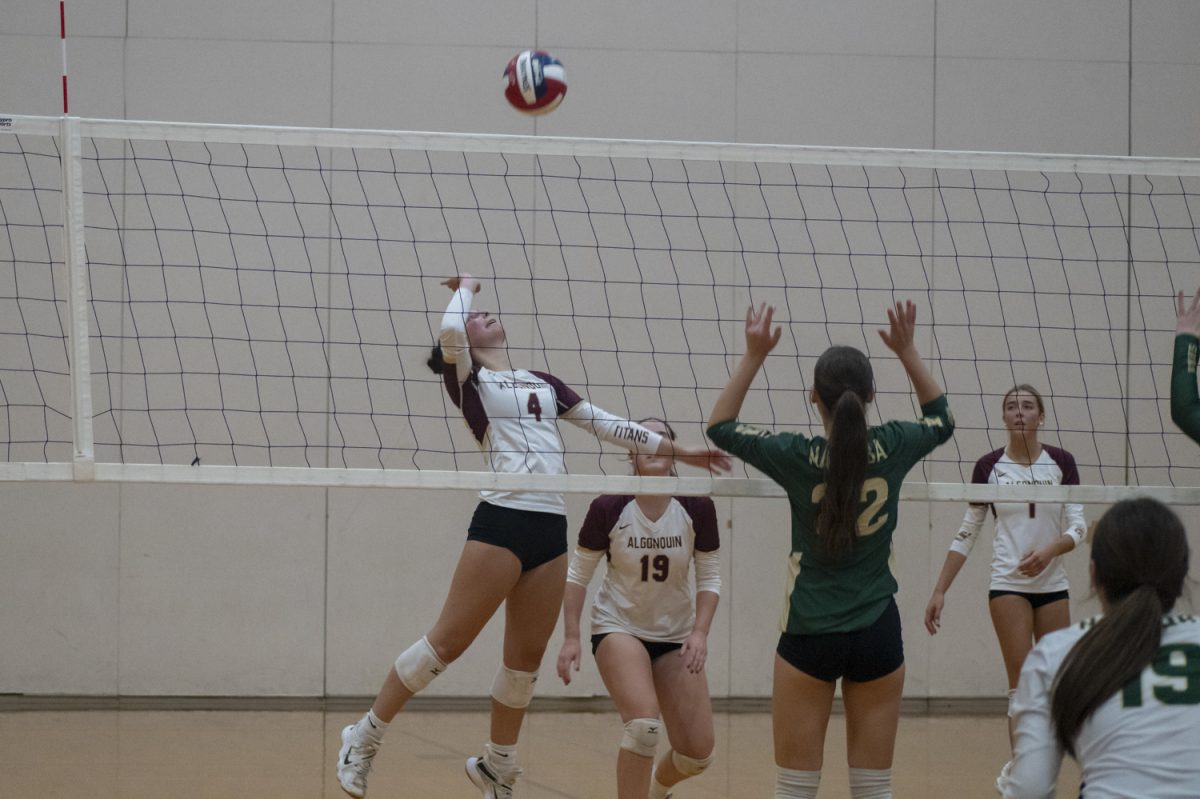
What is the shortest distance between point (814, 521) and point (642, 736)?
1.23 meters

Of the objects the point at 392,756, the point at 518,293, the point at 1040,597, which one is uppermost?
the point at 518,293

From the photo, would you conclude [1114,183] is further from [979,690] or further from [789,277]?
[979,690]

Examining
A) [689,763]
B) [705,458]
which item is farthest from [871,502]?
[689,763]

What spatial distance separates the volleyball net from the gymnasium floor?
1532 mm

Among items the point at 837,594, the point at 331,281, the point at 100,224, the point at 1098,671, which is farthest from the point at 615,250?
the point at 1098,671

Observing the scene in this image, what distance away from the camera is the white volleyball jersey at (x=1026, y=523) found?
575 cm

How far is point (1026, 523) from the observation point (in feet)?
19.4

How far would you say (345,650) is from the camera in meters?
7.77

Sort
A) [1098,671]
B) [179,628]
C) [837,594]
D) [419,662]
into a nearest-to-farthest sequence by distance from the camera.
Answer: [1098,671] < [837,594] < [419,662] < [179,628]

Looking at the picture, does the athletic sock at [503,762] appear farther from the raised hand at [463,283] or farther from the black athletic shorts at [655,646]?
the raised hand at [463,283]

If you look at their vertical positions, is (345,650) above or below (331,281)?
below

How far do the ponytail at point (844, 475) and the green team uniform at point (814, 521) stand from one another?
0.17 feet

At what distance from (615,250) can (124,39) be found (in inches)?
130

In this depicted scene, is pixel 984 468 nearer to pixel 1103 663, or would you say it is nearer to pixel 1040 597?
pixel 1040 597
